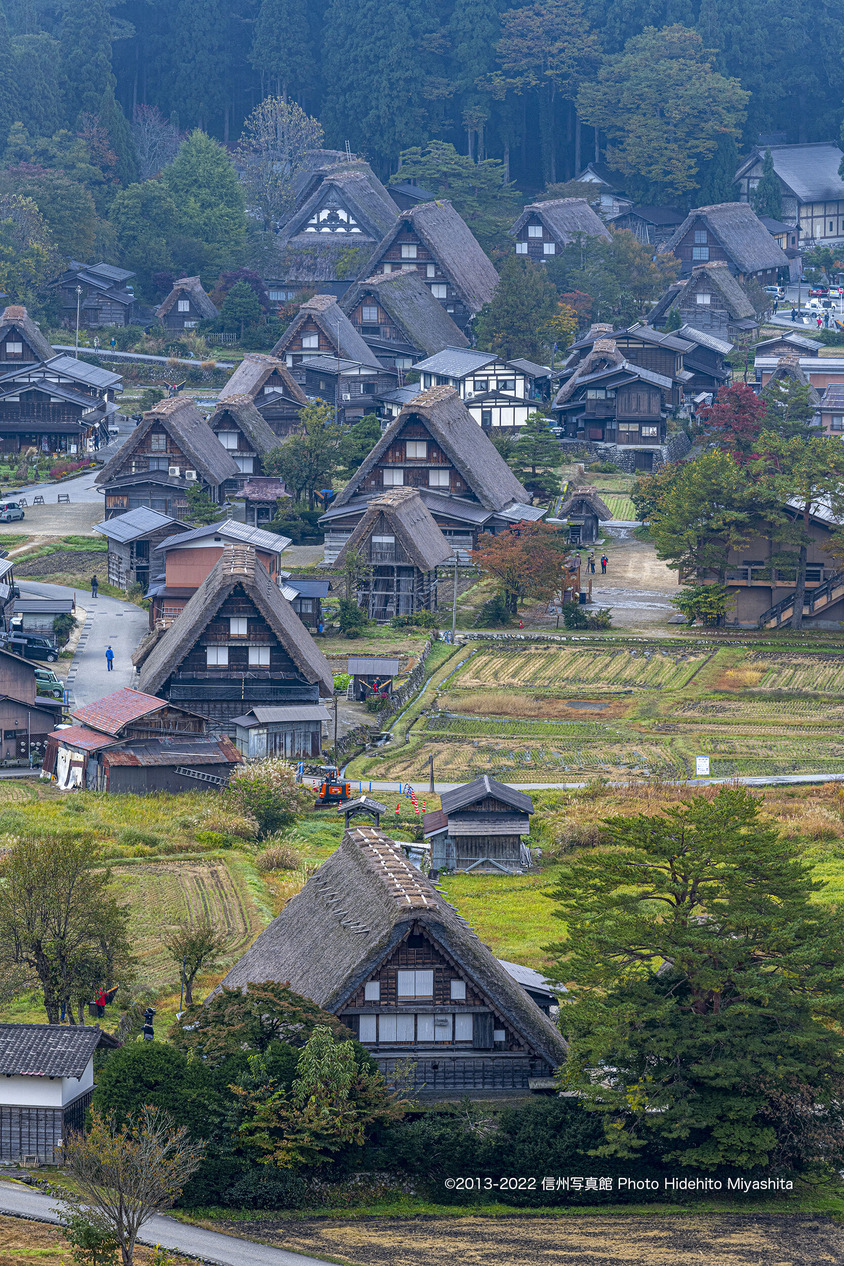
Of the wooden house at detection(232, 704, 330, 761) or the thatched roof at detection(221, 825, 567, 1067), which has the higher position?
the wooden house at detection(232, 704, 330, 761)

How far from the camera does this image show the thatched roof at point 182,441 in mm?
70500

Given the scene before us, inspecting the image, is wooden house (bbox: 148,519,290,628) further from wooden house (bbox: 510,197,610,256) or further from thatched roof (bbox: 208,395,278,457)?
wooden house (bbox: 510,197,610,256)

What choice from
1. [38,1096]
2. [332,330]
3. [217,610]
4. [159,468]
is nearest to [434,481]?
[159,468]

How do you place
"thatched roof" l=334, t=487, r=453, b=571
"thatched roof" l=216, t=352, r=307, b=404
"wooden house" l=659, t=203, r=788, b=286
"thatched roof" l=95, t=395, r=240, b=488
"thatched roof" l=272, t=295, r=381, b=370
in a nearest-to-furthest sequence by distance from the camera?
"thatched roof" l=334, t=487, r=453, b=571 < "thatched roof" l=95, t=395, r=240, b=488 < "thatched roof" l=216, t=352, r=307, b=404 < "thatched roof" l=272, t=295, r=381, b=370 < "wooden house" l=659, t=203, r=788, b=286

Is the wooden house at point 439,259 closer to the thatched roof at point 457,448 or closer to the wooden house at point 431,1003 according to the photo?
the thatched roof at point 457,448

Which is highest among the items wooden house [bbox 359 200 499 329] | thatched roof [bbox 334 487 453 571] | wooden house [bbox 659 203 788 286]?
wooden house [bbox 659 203 788 286]

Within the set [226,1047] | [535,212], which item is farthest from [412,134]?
[226,1047]

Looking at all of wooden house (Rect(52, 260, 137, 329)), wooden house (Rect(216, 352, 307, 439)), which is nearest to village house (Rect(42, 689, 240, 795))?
wooden house (Rect(216, 352, 307, 439))

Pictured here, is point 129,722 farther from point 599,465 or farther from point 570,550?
point 599,465

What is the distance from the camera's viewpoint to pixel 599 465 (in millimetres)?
81688

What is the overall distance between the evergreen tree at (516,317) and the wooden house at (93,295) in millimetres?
20086

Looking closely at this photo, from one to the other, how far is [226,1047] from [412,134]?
96.1 meters

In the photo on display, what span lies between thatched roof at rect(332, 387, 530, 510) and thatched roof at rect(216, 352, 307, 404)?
10174mm

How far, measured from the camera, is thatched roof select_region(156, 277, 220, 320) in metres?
96.0
